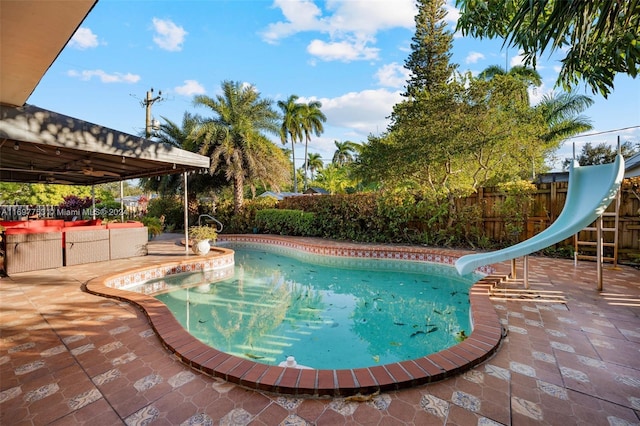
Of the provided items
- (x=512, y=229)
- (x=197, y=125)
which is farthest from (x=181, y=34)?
(x=512, y=229)

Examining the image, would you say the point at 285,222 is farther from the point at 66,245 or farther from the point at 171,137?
the point at 66,245

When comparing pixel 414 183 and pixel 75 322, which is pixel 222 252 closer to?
pixel 75 322

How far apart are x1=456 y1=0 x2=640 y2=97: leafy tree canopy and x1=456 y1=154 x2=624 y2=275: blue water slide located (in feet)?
4.81

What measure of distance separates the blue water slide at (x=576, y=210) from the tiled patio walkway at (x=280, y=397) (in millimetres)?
849

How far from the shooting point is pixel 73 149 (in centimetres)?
486

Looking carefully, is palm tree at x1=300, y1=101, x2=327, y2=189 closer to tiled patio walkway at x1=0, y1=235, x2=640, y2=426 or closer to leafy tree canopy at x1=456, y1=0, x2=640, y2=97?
leafy tree canopy at x1=456, y1=0, x2=640, y2=97

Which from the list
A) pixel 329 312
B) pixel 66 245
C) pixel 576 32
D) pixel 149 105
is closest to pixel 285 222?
pixel 66 245

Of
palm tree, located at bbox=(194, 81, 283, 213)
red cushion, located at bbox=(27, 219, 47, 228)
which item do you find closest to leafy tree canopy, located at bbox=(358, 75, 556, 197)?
palm tree, located at bbox=(194, 81, 283, 213)

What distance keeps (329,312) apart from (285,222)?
29.1 ft

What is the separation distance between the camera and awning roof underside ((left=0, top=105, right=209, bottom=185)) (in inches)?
158

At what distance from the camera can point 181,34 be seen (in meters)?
9.80

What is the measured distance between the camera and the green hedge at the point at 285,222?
40.6 feet

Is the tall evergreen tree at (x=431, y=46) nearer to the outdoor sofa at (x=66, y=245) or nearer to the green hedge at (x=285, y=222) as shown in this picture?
the green hedge at (x=285, y=222)

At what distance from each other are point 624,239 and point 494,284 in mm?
4547
